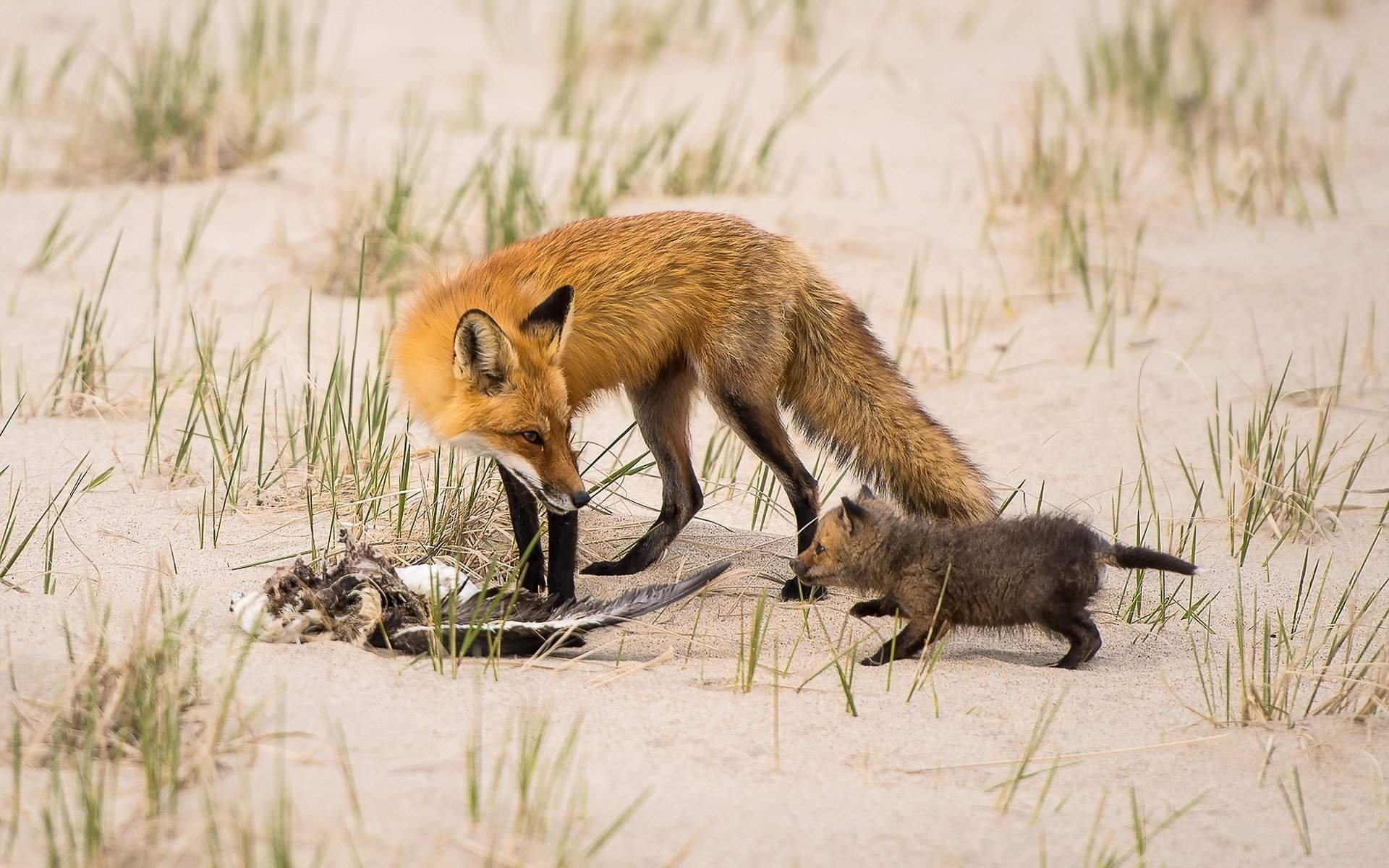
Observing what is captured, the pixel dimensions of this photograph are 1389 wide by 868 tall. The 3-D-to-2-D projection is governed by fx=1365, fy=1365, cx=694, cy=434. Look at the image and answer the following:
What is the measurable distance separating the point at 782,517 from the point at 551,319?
1.95 metres

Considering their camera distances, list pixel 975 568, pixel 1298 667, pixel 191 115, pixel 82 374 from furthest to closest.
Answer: pixel 191 115 → pixel 82 374 → pixel 975 568 → pixel 1298 667

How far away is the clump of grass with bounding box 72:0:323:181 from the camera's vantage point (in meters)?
9.22

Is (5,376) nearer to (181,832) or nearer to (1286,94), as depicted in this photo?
(181,832)

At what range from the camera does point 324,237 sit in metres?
8.21

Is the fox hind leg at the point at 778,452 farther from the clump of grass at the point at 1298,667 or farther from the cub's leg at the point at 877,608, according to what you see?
the clump of grass at the point at 1298,667

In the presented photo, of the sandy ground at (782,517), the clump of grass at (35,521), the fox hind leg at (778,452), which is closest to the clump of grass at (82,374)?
the sandy ground at (782,517)

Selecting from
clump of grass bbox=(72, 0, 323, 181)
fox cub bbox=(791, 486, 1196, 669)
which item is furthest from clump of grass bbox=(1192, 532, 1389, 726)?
clump of grass bbox=(72, 0, 323, 181)

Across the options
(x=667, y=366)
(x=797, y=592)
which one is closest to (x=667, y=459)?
(x=667, y=366)

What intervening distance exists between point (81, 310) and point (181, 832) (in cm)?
527

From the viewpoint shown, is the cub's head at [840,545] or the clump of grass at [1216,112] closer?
the cub's head at [840,545]

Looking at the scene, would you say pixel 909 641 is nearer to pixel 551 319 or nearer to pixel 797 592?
pixel 797 592

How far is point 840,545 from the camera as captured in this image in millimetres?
4527

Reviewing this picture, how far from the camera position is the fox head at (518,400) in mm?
4547

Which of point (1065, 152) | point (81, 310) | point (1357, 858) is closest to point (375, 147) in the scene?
point (81, 310)
